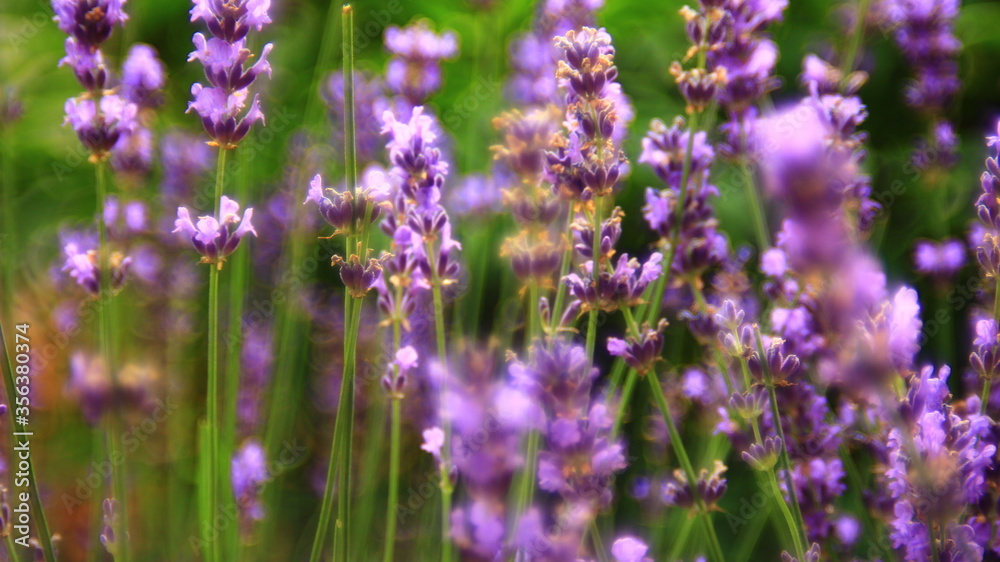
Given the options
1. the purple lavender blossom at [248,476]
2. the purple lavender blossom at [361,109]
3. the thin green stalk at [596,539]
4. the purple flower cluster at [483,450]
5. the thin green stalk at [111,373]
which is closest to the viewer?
the purple flower cluster at [483,450]

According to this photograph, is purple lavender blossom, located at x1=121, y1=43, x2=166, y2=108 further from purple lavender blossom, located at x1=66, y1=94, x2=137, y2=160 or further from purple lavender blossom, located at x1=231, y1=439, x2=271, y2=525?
purple lavender blossom, located at x1=231, y1=439, x2=271, y2=525

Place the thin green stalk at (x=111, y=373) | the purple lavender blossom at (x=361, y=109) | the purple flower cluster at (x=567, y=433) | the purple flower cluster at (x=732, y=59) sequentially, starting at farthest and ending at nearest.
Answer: the purple lavender blossom at (x=361, y=109) → the purple flower cluster at (x=732, y=59) → the thin green stalk at (x=111, y=373) → the purple flower cluster at (x=567, y=433)

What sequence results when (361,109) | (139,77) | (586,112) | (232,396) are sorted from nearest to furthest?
(586,112)
(232,396)
(139,77)
(361,109)

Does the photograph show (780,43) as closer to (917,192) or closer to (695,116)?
(917,192)

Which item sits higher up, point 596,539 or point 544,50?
point 544,50

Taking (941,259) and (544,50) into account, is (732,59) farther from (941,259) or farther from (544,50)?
(941,259)

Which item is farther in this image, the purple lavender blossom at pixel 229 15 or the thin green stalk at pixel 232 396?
the thin green stalk at pixel 232 396

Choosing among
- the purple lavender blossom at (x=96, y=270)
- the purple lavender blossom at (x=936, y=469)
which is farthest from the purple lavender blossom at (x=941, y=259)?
the purple lavender blossom at (x=96, y=270)

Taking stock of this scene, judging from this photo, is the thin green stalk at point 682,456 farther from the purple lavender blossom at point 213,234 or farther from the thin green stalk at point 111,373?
the thin green stalk at point 111,373

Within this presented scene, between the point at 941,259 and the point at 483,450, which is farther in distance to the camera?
the point at 941,259

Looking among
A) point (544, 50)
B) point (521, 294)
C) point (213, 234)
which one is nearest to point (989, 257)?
point (521, 294)

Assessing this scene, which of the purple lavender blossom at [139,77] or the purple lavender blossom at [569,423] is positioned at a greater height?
the purple lavender blossom at [139,77]
